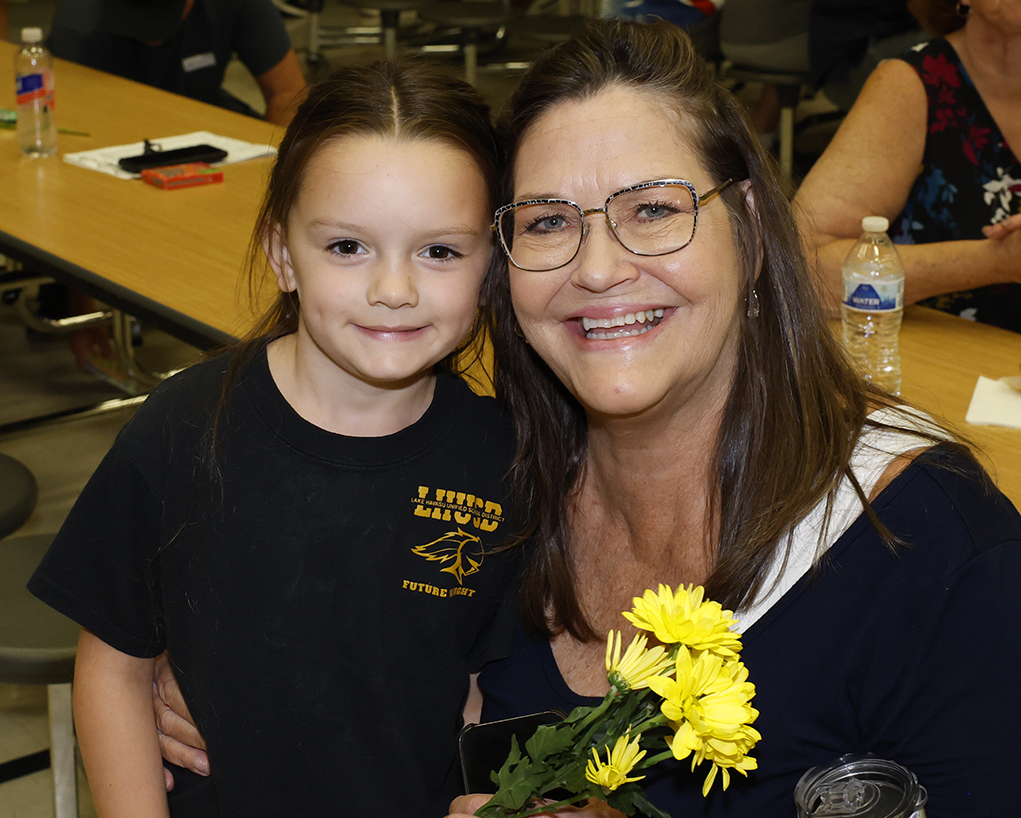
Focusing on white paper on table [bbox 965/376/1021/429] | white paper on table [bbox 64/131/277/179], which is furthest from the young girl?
white paper on table [bbox 64/131/277/179]

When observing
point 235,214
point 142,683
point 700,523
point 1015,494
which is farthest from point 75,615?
point 235,214

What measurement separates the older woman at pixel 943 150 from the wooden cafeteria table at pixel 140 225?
4.32 feet

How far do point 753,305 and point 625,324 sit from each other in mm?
179

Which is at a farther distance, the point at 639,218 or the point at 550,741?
the point at 639,218

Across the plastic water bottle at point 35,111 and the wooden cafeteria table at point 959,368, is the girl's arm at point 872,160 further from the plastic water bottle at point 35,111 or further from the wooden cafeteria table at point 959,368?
the plastic water bottle at point 35,111

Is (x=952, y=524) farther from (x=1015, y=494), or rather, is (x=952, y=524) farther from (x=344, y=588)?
(x=344, y=588)

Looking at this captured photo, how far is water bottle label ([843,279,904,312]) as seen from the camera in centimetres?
217

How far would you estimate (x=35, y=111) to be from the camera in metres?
3.32

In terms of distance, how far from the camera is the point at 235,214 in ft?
9.74

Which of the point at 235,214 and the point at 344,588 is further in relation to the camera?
the point at 235,214

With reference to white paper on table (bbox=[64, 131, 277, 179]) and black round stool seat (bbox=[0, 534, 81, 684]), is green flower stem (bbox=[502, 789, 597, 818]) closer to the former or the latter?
black round stool seat (bbox=[0, 534, 81, 684])

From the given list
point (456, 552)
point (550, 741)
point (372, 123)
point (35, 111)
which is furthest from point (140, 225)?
point (550, 741)

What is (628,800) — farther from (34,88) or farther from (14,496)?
(34,88)

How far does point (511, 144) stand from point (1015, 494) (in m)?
0.89
